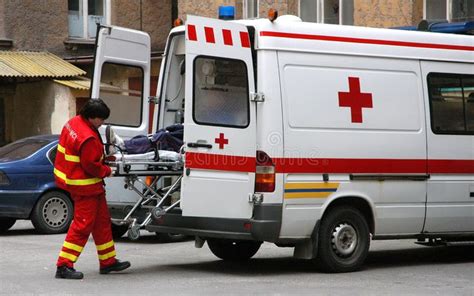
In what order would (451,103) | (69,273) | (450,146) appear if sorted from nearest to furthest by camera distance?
(69,273) < (450,146) < (451,103)

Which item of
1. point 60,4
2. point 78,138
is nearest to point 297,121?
point 78,138

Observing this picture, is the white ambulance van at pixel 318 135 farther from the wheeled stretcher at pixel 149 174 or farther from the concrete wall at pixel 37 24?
the concrete wall at pixel 37 24

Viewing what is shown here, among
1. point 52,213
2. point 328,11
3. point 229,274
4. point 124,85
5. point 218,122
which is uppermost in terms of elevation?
point 328,11

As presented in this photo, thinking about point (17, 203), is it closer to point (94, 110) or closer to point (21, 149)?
point (21, 149)

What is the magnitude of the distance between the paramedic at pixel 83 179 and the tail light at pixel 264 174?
4.76ft

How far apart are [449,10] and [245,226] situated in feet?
41.1

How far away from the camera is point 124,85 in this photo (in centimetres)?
1271

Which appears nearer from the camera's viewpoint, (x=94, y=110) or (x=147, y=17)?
(x=94, y=110)

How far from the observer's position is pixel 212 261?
12.0 m

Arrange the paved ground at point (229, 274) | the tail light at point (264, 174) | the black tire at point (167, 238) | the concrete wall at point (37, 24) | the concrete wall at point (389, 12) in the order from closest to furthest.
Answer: the paved ground at point (229, 274) → the tail light at point (264, 174) → the black tire at point (167, 238) → the concrete wall at point (389, 12) → the concrete wall at point (37, 24)

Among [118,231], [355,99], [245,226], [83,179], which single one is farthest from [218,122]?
[118,231]

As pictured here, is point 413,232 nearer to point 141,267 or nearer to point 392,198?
point 392,198

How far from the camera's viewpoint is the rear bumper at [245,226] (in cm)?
1020

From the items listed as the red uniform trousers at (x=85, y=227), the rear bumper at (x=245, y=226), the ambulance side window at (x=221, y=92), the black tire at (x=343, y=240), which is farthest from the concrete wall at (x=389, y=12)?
the red uniform trousers at (x=85, y=227)
